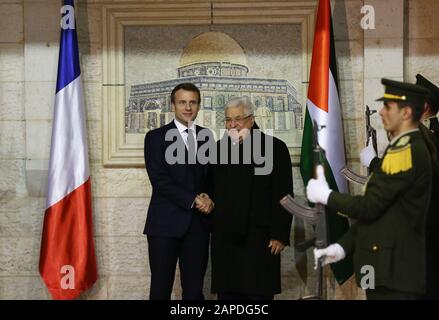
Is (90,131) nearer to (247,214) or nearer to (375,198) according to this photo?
(247,214)

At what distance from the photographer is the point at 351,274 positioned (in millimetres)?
5602

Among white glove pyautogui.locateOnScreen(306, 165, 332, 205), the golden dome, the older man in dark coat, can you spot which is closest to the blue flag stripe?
the golden dome

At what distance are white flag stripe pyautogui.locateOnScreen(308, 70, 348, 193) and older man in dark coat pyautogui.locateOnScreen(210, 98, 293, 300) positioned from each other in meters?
0.64

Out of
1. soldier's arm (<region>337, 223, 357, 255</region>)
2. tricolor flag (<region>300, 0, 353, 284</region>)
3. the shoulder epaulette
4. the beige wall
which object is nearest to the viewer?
the shoulder epaulette

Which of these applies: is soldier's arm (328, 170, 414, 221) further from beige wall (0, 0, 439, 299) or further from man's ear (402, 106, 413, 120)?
beige wall (0, 0, 439, 299)

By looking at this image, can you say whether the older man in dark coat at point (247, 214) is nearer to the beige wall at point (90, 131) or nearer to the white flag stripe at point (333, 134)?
the white flag stripe at point (333, 134)

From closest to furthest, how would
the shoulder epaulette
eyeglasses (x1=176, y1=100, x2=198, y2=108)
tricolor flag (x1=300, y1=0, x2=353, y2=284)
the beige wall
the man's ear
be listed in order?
1. the shoulder epaulette
2. the man's ear
3. eyeglasses (x1=176, y1=100, x2=198, y2=108)
4. tricolor flag (x1=300, y1=0, x2=353, y2=284)
5. the beige wall

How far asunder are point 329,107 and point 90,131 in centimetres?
183

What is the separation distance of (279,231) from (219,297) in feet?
1.93

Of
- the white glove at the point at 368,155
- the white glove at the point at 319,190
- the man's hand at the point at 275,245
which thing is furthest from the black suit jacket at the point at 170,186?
the white glove at the point at 319,190

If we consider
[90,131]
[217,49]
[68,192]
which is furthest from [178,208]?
[217,49]

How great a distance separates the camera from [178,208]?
16.6ft

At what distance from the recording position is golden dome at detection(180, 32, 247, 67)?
5930mm

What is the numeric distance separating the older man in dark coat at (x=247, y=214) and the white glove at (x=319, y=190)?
97 cm
